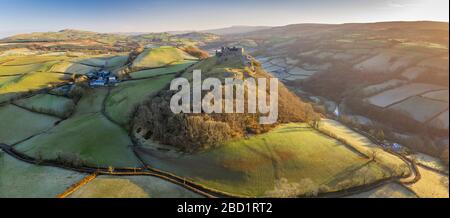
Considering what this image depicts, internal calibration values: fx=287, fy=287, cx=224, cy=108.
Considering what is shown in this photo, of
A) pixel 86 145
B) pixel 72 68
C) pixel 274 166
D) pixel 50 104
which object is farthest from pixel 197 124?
pixel 72 68

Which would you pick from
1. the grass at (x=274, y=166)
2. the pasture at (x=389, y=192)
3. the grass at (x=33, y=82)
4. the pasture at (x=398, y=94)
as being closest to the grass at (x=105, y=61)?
the grass at (x=33, y=82)

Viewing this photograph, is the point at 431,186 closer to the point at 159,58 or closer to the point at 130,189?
the point at 130,189

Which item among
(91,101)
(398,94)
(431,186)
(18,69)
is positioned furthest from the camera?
(18,69)

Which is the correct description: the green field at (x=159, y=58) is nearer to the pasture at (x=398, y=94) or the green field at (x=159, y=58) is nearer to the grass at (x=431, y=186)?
the pasture at (x=398, y=94)

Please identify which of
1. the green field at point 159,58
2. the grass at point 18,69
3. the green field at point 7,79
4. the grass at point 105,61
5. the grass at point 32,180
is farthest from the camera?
the grass at point 105,61

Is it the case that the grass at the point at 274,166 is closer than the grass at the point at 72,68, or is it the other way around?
the grass at the point at 274,166

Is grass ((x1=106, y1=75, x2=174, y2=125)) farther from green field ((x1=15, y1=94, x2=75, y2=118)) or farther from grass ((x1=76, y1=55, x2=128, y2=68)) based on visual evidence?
grass ((x1=76, y1=55, x2=128, y2=68))
